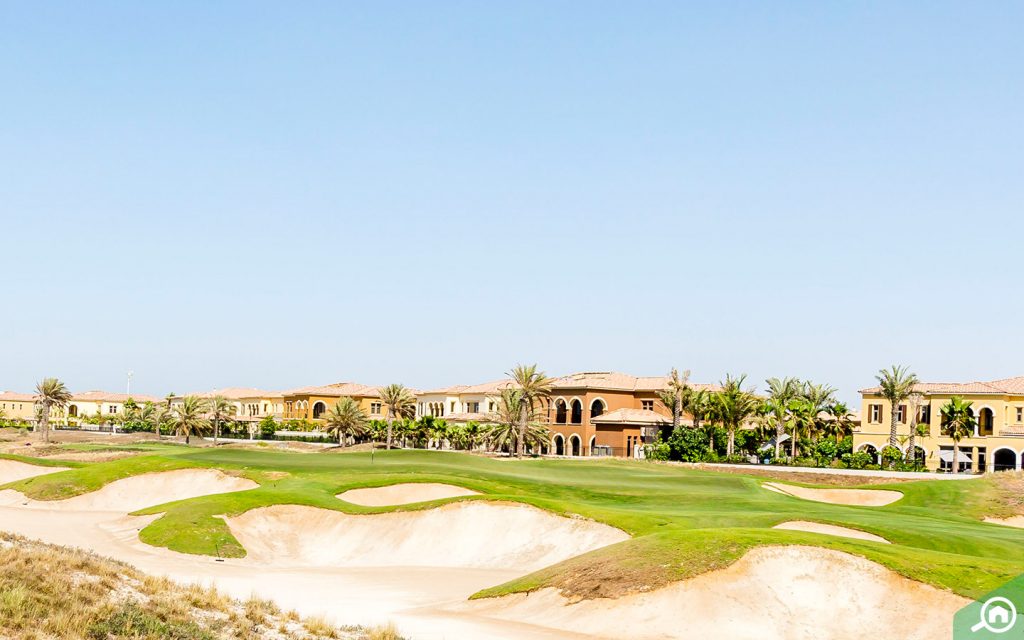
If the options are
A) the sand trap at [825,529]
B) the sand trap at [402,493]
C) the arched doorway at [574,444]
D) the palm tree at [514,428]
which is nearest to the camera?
the sand trap at [825,529]

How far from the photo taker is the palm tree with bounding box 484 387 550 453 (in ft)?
311

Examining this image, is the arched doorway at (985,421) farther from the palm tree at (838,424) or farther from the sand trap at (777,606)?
the sand trap at (777,606)

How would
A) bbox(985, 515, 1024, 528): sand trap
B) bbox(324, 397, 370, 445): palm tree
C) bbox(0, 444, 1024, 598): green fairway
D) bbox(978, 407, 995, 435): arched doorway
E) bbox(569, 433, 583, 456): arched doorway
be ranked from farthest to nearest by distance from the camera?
bbox(324, 397, 370, 445): palm tree < bbox(569, 433, 583, 456): arched doorway < bbox(978, 407, 995, 435): arched doorway < bbox(985, 515, 1024, 528): sand trap < bbox(0, 444, 1024, 598): green fairway

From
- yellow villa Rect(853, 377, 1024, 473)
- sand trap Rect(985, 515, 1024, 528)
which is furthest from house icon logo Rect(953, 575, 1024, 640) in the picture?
yellow villa Rect(853, 377, 1024, 473)

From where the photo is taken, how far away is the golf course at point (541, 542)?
23.8 m

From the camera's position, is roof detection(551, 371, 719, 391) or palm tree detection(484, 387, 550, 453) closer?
palm tree detection(484, 387, 550, 453)

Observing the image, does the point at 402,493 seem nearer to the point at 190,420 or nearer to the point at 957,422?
the point at 957,422

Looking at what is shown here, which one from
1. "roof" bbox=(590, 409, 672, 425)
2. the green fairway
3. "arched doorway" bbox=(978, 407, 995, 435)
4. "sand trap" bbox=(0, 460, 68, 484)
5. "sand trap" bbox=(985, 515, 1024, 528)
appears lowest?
"sand trap" bbox=(0, 460, 68, 484)

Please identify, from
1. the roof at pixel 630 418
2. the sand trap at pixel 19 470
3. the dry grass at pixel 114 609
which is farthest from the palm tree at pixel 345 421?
the dry grass at pixel 114 609

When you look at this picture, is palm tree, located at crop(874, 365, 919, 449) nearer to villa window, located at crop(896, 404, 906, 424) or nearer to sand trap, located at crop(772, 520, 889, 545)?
villa window, located at crop(896, 404, 906, 424)

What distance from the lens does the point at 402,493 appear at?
1924 inches

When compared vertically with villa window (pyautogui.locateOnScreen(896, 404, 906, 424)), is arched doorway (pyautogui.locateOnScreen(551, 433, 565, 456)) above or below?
below

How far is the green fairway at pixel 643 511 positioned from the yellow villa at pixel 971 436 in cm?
2826

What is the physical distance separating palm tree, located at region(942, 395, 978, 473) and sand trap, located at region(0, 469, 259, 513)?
6194 centimetres
